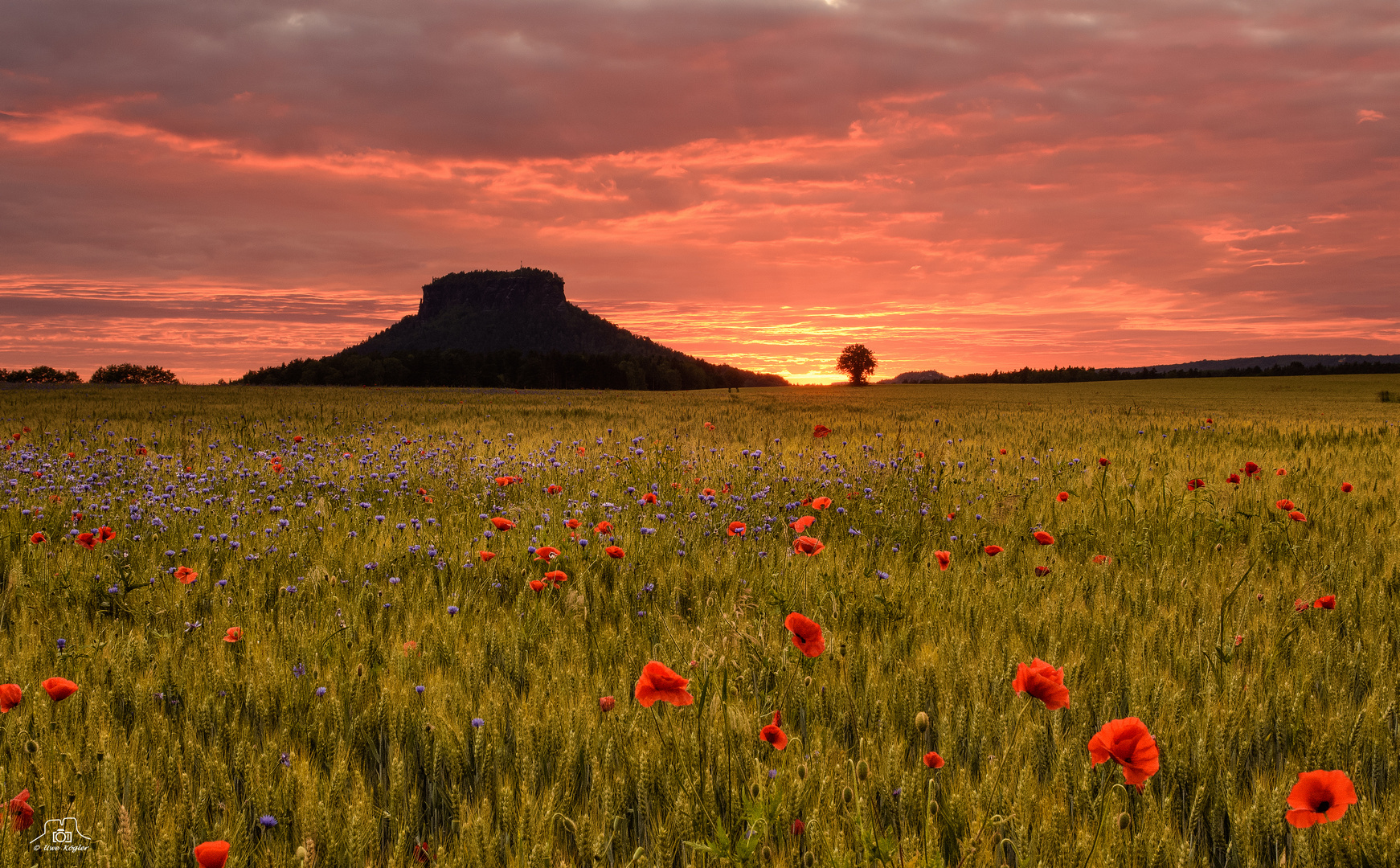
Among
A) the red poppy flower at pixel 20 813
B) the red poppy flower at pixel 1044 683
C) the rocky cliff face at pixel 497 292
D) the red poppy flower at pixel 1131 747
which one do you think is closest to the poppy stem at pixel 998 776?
the red poppy flower at pixel 1044 683

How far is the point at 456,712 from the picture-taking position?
2.61 meters

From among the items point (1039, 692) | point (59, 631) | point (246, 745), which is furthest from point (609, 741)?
point (59, 631)

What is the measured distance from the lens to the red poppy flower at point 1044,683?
1.97 metres

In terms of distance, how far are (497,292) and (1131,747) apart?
20470 centimetres

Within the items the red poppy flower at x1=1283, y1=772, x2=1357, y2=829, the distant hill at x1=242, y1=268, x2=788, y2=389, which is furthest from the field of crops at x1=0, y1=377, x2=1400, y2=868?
the distant hill at x1=242, y1=268, x2=788, y2=389

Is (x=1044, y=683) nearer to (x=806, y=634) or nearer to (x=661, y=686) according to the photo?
(x=806, y=634)

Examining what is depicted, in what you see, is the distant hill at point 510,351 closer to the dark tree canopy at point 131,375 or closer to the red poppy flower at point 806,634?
the dark tree canopy at point 131,375

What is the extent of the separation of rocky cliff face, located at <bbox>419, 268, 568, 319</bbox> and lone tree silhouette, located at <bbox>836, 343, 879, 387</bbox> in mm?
99501

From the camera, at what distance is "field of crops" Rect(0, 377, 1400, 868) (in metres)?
1.96

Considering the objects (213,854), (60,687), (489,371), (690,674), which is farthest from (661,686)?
(489,371)

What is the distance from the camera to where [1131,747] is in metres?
1.69

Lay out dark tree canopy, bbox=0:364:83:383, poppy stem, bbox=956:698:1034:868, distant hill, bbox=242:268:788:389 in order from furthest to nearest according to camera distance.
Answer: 1. distant hill, bbox=242:268:788:389
2. dark tree canopy, bbox=0:364:83:383
3. poppy stem, bbox=956:698:1034:868

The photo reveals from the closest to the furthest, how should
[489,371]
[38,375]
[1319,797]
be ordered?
[1319,797] → [38,375] → [489,371]

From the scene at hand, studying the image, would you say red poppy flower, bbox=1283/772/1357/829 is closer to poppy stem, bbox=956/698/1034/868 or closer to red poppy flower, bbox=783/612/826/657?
poppy stem, bbox=956/698/1034/868
